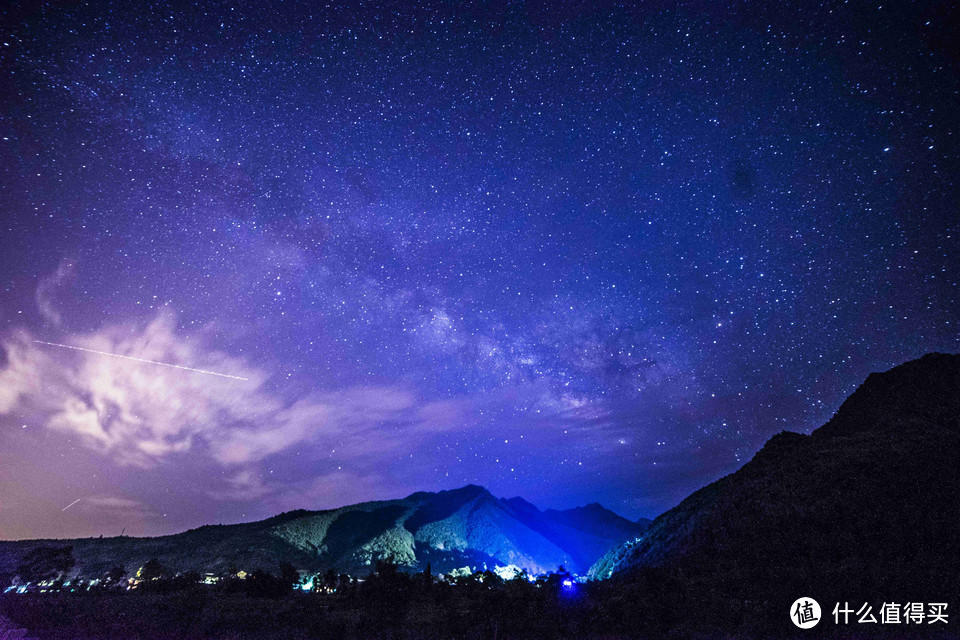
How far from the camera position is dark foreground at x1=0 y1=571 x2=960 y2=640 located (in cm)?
1739

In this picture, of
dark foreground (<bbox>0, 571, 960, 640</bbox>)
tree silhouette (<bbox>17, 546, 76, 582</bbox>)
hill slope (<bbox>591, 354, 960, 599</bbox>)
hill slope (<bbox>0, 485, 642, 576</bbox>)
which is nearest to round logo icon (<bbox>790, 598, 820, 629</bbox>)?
dark foreground (<bbox>0, 571, 960, 640</bbox>)

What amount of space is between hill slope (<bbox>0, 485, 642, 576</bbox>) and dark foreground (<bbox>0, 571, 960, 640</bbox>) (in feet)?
155

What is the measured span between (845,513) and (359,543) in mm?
115963

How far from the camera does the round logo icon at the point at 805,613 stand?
16.3m

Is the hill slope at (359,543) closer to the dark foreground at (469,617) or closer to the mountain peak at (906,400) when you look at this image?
the dark foreground at (469,617)

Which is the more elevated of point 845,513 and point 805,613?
point 845,513

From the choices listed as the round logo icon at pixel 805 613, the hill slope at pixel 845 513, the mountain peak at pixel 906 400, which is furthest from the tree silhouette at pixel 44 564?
the mountain peak at pixel 906 400

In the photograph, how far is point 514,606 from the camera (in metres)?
24.2

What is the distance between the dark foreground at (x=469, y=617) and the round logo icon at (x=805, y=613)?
1.15 ft

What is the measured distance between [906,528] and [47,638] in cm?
4740

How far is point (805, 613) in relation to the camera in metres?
17.2

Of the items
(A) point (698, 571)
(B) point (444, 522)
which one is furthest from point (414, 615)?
(B) point (444, 522)

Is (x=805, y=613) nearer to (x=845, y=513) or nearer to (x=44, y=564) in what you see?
(x=845, y=513)

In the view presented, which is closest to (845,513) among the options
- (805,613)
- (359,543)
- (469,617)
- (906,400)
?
(805,613)
